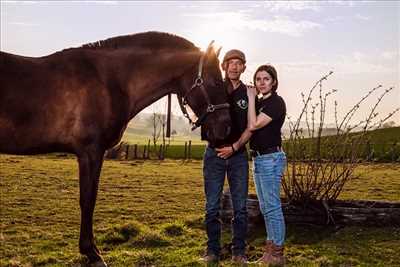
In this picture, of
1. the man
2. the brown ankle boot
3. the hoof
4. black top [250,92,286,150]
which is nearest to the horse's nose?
the man

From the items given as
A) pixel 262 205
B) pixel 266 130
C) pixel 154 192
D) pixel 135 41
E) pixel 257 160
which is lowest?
pixel 154 192

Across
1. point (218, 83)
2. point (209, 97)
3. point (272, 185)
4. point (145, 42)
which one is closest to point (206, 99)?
point (209, 97)

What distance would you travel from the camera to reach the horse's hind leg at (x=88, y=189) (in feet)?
18.2

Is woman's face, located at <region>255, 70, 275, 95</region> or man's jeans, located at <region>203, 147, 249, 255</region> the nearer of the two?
woman's face, located at <region>255, 70, 275, 95</region>

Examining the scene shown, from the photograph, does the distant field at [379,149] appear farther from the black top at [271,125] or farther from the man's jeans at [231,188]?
the man's jeans at [231,188]

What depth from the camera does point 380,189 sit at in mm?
15414

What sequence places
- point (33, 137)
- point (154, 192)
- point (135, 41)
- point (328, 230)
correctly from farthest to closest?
point (154, 192) → point (328, 230) → point (135, 41) → point (33, 137)

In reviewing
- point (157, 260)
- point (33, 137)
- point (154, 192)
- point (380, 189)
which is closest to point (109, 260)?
point (157, 260)

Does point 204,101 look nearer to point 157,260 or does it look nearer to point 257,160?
point 257,160

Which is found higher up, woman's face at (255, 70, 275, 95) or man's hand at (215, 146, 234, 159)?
woman's face at (255, 70, 275, 95)

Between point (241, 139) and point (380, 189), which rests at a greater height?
point (241, 139)

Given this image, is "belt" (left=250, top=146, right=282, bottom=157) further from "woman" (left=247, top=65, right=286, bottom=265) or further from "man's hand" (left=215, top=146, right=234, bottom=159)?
"man's hand" (left=215, top=146, right=234, bottom=159)

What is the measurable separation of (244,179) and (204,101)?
104cm

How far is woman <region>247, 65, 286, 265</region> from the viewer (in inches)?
219
